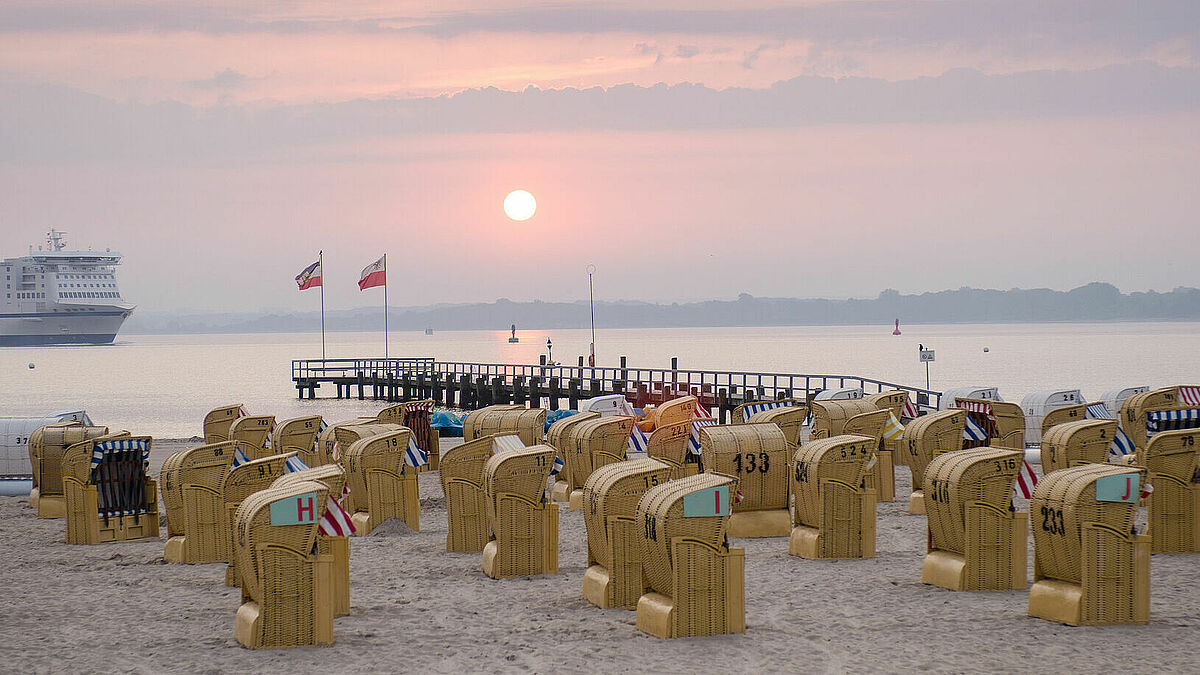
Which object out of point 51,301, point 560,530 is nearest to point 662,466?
point 560,530

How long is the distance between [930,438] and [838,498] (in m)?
3.96

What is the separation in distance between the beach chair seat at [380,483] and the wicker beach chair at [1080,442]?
823 centimetres

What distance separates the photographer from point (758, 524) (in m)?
15.9

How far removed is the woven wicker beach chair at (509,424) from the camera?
2097cm

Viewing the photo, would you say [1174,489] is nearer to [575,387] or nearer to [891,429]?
[891,429]

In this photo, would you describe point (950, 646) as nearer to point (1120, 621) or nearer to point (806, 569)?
point (1120, 621)

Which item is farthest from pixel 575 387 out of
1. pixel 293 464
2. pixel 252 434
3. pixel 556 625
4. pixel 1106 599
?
pixel 1106 599

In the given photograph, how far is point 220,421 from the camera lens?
76.4 ft

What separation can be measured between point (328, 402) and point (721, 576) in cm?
6271

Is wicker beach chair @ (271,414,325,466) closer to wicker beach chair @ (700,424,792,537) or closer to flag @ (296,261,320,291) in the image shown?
wicker beach chair @ (700,424,792,537)

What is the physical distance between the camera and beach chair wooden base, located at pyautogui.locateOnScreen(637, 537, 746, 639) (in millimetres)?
10461

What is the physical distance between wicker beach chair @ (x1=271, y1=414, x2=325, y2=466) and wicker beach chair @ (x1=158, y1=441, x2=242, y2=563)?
17.3 ft

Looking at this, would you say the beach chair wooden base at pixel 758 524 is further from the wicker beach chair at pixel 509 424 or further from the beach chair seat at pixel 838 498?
the wicker beach chair at pixel 509 424

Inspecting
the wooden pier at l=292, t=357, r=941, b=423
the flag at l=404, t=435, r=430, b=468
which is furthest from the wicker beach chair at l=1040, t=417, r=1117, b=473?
the wooden pier at l=292, t=357, r=941, b=423
